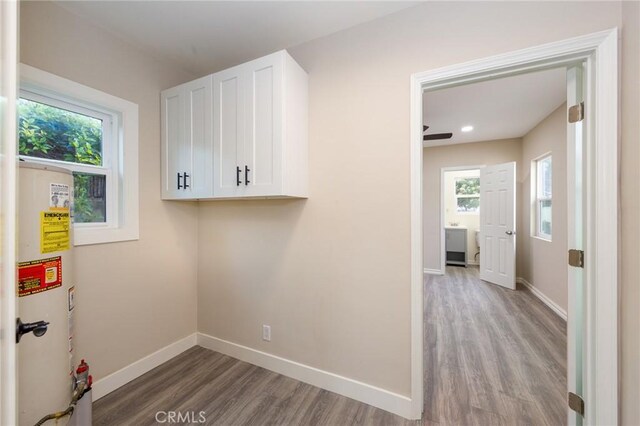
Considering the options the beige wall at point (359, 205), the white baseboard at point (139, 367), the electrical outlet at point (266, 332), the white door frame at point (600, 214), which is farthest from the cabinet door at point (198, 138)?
the white door frame at point (600, 214)

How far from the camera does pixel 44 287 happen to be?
120cm

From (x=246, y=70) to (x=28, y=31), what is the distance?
1215 millimetres

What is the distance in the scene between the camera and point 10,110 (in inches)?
24.0

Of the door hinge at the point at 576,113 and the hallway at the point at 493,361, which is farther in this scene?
the hallway at the point at 493,361

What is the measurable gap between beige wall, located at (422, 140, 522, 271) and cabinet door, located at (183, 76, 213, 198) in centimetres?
420

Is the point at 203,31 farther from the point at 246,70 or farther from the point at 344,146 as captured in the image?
the point at 344,146

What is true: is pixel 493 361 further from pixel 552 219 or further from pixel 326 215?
pixel 552 219

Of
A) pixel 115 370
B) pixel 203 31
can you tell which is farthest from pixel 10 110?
pixel 115 370

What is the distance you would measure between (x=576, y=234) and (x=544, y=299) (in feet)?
10.4

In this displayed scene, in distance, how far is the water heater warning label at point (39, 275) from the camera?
→ 1118 mm

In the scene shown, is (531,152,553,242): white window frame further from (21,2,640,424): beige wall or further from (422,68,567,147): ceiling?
(21,2,640,424): beige wall

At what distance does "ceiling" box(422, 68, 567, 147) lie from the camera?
2742 mm

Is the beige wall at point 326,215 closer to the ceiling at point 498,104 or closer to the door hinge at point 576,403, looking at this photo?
the door hinge at point 576,403

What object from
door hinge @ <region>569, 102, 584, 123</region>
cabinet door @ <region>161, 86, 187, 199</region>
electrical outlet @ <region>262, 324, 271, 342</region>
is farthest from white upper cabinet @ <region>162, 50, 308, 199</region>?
door hinge @ <region>569, 102, 584, 123</region>
